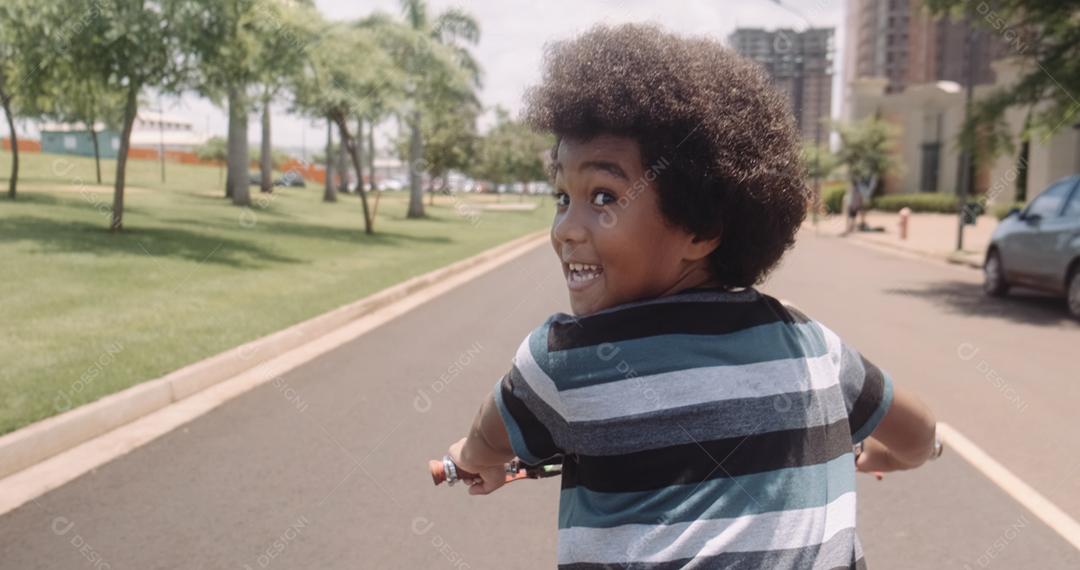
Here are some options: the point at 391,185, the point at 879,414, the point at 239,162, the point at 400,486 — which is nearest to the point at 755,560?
the point at 879,414

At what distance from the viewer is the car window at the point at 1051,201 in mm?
Answer: 12523

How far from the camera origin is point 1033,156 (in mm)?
44469

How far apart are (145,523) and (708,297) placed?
3.86 meters

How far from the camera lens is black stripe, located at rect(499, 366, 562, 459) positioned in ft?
4.97

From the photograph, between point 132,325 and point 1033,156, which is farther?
point 1033,156

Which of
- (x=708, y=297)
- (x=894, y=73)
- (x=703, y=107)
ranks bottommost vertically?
(x=708, y=297)

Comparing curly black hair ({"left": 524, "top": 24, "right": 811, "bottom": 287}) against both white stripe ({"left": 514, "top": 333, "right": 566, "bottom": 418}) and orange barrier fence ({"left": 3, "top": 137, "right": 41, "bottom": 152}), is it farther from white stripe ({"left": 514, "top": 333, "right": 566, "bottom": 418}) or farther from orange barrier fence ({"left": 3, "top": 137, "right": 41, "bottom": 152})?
orange barrier fence ({"left": 3, "top": 137, "right": 41, "bottom": 152})

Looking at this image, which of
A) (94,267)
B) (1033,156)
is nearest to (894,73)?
(1033,156)

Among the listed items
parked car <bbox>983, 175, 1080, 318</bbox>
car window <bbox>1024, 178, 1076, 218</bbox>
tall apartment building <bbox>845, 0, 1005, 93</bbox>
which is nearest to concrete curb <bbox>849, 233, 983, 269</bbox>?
parked car <bbox>983, 175, 1080, 318</bbox>

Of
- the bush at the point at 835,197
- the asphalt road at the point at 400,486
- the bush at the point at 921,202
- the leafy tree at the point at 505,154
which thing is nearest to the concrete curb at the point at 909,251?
the asphalt road at the point at 400,486

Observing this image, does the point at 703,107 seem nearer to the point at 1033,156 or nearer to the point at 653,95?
the point at 653,95

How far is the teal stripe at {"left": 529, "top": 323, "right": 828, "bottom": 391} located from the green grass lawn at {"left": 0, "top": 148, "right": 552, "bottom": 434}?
526 cm

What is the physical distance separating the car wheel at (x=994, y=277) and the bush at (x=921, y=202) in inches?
1625

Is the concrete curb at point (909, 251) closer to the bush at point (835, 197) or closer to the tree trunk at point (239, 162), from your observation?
the tree trunk at point (239, 162)
